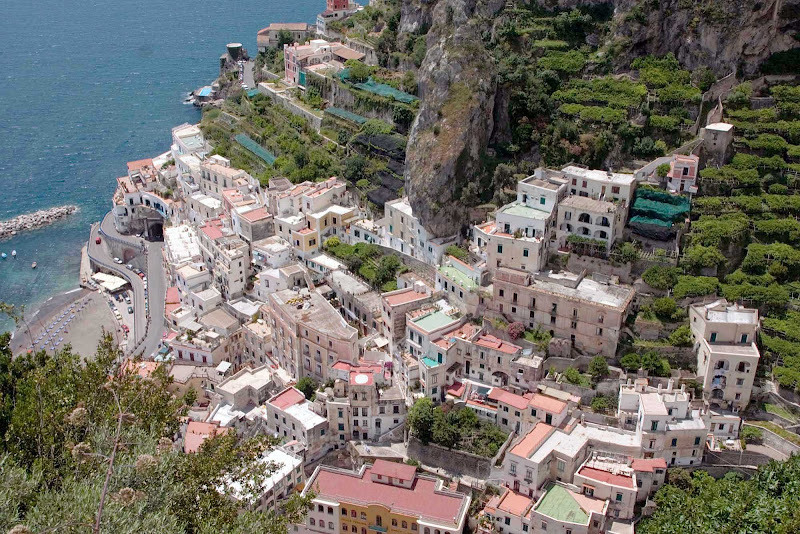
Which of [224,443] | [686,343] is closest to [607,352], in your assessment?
[686,343]

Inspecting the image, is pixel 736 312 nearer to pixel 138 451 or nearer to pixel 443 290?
pixel 443 290

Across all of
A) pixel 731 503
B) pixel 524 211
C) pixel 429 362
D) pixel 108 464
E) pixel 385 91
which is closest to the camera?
pixel 108 464

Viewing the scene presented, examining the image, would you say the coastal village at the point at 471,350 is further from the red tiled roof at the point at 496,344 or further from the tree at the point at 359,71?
the tree at the point at 359,71

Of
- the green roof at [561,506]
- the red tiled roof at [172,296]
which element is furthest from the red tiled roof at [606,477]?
the red tiled roof at [172,296]

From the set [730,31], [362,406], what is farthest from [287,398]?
[730,31]

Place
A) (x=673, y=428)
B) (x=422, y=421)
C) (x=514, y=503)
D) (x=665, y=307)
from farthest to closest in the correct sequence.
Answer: (x=665, y=307)
(x=422, y=421)
(x=514, y=503)
(x=673, y=428)

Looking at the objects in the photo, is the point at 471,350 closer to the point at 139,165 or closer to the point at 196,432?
the point at 196,432
